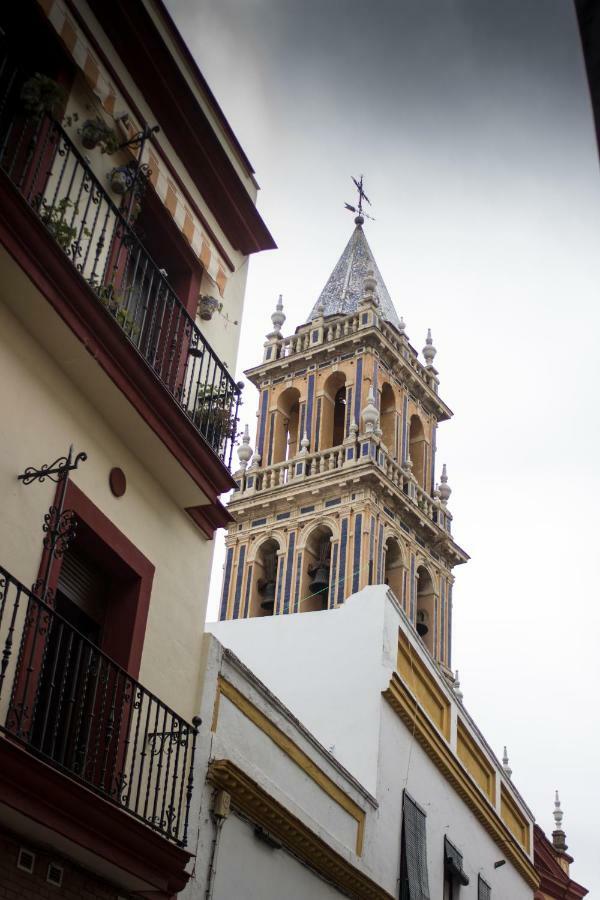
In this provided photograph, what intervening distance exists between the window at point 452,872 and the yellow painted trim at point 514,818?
12.1ft

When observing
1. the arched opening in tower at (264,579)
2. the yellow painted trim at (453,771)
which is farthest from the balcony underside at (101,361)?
the arched opening in tower at (264,579)

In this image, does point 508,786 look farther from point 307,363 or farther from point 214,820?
point 307,363

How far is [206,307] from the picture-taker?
10047 mm

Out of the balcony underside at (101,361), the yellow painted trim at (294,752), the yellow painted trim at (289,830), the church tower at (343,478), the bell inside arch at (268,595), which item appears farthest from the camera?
the bell inside arch at (268,595)

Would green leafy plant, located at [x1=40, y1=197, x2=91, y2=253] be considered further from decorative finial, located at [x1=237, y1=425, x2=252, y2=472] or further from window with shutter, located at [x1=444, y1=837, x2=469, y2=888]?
decorative finial, located at [x1=237, y1=425, x2=252, y2=472]

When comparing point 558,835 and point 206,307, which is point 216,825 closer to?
point 206,307

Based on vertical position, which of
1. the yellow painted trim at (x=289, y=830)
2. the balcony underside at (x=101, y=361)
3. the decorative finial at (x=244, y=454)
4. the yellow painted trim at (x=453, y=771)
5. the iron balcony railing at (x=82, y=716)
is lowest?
the iron balcony railing at (x=82, y=716)

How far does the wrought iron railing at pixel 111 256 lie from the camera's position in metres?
7.25

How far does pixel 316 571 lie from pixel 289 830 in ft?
70.7

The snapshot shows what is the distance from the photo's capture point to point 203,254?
1010 cm

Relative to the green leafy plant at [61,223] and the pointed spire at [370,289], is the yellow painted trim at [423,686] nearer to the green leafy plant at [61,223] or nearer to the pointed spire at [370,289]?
the green leafy plant at [61,223]

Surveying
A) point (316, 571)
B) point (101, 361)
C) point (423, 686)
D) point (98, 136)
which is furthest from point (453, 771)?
point (316, 571)

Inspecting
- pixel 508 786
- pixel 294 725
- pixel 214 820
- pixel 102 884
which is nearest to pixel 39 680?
pixel 102 884

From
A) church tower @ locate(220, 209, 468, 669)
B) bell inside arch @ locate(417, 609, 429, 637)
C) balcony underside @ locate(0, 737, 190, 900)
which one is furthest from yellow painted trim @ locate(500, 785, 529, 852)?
balcony underside @ locate(0, 737, 190, 900)
